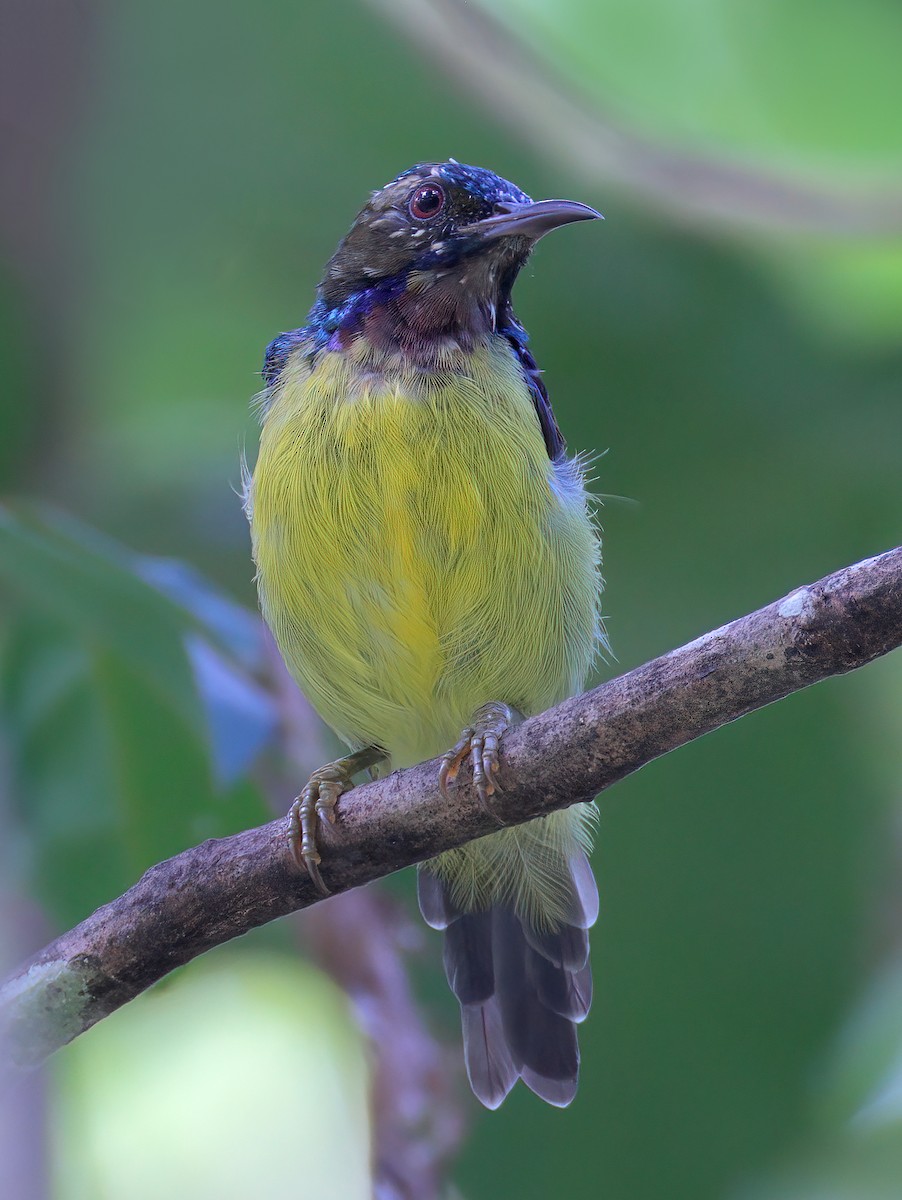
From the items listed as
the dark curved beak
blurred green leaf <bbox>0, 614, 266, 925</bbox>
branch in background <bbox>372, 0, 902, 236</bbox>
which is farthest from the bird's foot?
branch in background <bbox>372, 0, 902, 236</bbox>

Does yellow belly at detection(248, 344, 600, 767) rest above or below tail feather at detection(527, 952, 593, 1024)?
above

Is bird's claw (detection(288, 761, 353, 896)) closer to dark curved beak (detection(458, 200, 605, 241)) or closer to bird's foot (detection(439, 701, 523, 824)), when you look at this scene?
bird's foot (detection(439, 701, 523, 824))

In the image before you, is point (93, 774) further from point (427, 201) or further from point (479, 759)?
point (427, 201)

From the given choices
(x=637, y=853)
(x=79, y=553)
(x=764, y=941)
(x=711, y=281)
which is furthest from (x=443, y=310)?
(x=764, y=941)

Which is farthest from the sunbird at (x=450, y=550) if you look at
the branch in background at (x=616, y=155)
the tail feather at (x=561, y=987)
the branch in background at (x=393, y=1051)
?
the branch in background at (x=616, y=155)

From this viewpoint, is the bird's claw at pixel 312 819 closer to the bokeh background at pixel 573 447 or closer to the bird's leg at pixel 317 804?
the bird's leg at pixel 317 804

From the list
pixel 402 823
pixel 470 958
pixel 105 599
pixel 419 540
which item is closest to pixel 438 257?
pixel 419 540

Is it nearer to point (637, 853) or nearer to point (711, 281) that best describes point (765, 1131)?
point (637, 853)
